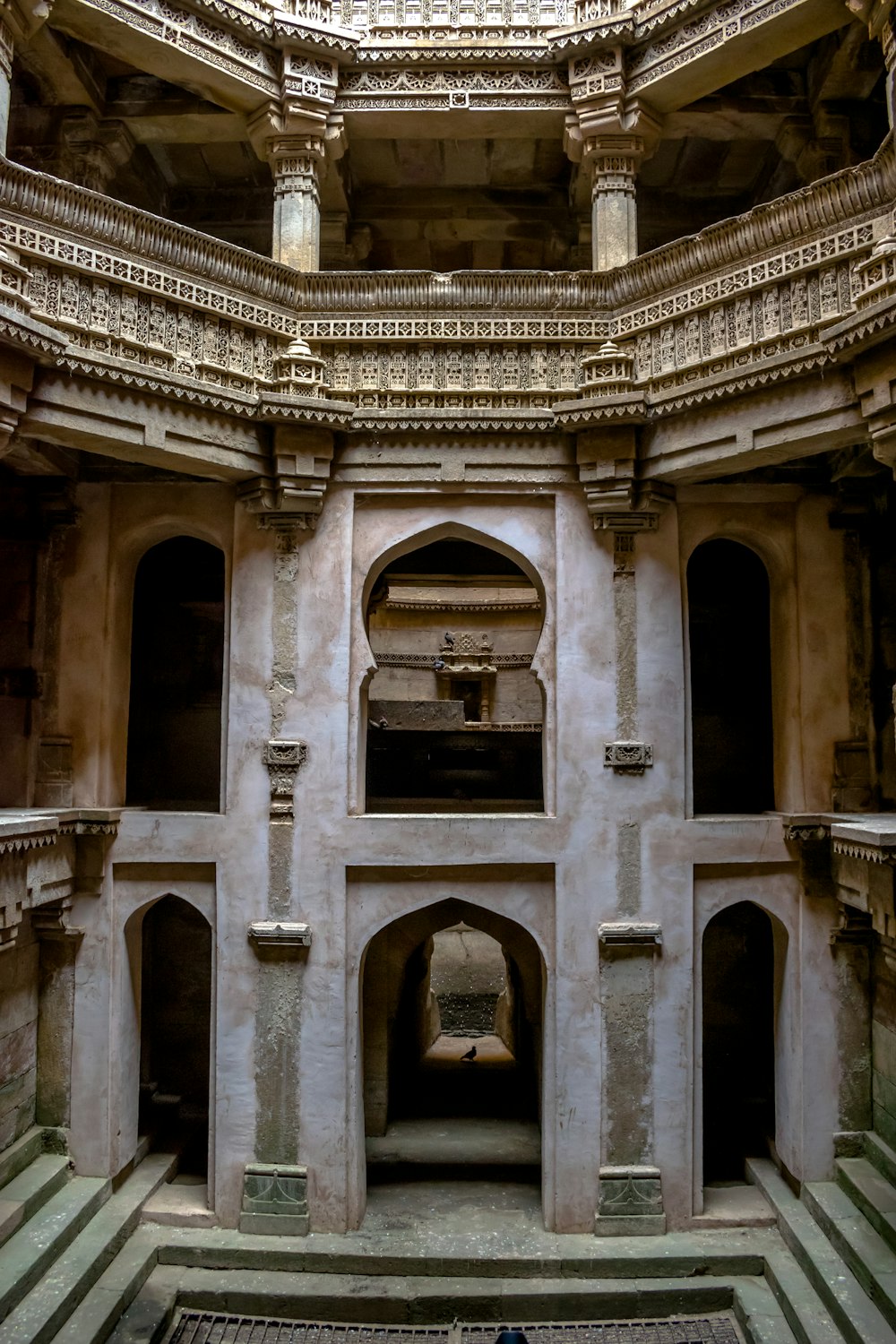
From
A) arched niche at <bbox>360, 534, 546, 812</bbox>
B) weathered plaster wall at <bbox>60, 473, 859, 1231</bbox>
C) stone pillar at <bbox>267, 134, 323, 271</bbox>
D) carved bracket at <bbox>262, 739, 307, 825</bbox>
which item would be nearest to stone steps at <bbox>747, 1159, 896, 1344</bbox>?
weathered plaster wall at <bbox>60, 473, 859, 1231</bbox>

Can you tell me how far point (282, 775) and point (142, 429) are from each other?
3.43 meters

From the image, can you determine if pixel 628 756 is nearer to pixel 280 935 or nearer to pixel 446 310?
pixel 280 935

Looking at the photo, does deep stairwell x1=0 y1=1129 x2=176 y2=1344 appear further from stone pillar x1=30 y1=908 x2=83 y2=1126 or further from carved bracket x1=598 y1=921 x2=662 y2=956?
carved bracket x1=598 y1=921 x2=662 y2=956

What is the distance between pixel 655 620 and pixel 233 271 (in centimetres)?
540

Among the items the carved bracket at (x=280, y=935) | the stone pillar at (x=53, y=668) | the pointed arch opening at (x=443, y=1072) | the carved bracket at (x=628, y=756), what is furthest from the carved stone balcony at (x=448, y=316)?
the pointed arch opening at (x=443, y=1072)

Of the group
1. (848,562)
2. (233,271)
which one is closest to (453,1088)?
(848,562)

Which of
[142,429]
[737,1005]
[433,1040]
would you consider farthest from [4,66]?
[433,1040]

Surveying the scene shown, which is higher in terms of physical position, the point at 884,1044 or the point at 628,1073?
the point at 884,1044

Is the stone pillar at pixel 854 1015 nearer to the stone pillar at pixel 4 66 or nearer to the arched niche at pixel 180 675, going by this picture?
the arched niche at pixel 180 675

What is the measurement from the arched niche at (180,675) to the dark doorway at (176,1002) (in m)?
1.59

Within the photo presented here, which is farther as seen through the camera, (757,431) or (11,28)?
(11,28)

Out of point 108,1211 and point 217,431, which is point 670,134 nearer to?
point 217,431

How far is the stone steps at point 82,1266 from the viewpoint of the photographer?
697 centimetres

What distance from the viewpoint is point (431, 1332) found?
26.0 ft
